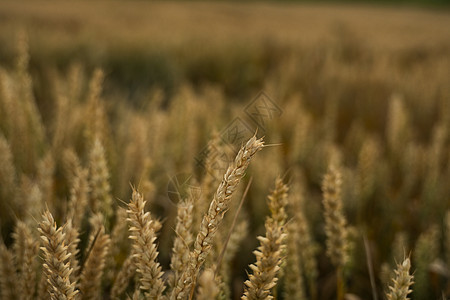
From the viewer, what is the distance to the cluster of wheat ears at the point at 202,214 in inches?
17.6

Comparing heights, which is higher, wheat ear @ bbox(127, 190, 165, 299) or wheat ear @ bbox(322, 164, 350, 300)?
wheat ear @ bbox(322, 164, 350, 300)

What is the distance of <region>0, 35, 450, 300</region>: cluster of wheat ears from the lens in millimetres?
448

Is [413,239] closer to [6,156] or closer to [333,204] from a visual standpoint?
[333,204]

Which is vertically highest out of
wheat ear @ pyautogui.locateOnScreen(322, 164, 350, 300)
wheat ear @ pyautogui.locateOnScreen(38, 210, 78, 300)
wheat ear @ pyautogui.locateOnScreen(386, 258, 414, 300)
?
wheat ear @ pyautogui.locateOnScreen(322, 164, 350, 300)

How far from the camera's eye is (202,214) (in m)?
0.73

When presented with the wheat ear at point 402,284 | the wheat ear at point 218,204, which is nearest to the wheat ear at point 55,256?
the wheat ear at point 218,204

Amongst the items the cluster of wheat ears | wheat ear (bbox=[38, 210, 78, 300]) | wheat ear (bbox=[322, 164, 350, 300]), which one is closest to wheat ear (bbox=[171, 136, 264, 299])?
the cluster of wheat ears

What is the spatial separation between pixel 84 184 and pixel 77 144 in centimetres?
81

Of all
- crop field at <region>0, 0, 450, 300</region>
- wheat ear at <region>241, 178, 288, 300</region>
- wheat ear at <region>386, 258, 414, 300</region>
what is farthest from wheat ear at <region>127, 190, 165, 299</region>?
wheat ear at <region>386, 258, 414, 300</region>

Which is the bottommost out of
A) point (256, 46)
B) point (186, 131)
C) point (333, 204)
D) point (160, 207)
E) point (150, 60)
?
point (160, 207)

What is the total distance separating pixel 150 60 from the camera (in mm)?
3645

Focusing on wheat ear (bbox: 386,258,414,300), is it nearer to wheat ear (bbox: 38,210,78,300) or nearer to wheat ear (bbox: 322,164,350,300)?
wheat ear (bbox: 322,164,350,300)

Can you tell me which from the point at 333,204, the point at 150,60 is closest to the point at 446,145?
the point at 333,204

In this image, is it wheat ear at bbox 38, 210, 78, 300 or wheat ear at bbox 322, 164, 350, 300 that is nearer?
wheat ear at bbox 38, 210, 78, 300
